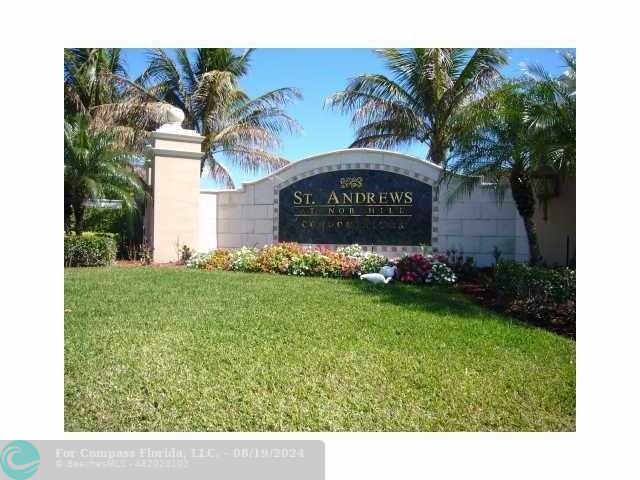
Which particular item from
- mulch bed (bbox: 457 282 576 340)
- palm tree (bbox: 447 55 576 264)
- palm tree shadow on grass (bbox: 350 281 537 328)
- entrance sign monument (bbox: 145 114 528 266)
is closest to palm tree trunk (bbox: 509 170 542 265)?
palm tree (bbox: 447 55 576 264)

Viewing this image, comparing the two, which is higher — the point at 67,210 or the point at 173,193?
the point at 173,193

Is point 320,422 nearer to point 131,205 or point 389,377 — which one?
point 389,377

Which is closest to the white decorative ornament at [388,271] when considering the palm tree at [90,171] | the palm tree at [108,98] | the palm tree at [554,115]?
the palm tree at [554,115]

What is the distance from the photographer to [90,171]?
10.3 metres

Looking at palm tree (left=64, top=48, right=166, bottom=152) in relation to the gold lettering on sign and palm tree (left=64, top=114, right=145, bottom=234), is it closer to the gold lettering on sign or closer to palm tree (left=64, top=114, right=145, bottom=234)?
palm tree (left=64, top=114, right=145, bottom=234)

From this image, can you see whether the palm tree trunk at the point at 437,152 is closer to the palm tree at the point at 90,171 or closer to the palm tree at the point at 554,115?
the palm tree at the point at 554,115

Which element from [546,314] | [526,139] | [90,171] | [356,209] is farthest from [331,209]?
[546,314]

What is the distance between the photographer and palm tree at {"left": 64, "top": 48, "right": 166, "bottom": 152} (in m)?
15.7

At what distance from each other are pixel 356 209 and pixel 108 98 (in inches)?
448

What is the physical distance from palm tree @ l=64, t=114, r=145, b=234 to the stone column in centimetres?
65

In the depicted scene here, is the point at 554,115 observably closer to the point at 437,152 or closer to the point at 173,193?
the point at 437,152

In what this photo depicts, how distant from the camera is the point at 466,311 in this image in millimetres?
6535
